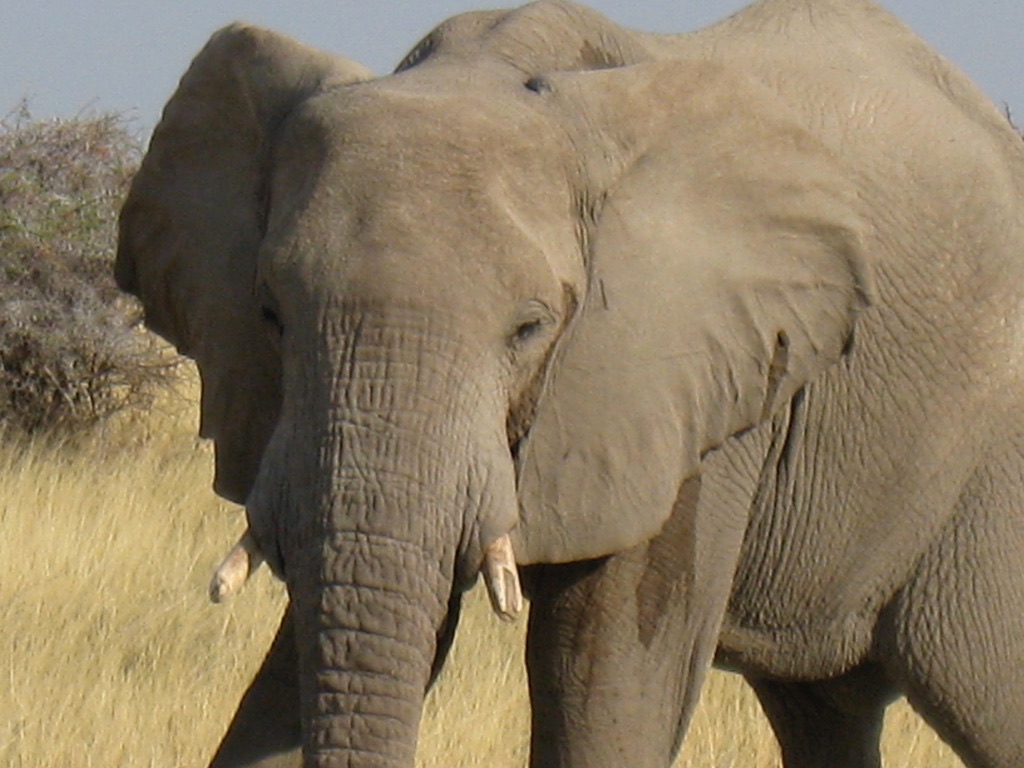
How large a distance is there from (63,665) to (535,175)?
2818 mm

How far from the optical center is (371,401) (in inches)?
133

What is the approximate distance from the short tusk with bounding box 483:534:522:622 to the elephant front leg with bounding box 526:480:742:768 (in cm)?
68

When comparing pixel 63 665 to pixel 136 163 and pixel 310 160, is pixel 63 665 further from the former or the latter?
pixel 136 163

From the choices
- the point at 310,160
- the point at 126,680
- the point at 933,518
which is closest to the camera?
the point at 310,160

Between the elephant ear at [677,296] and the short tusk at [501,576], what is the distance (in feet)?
1.29

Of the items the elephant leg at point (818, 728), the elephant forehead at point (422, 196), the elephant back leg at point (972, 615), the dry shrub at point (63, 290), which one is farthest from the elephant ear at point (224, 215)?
the dry shrub at point (63, 290)

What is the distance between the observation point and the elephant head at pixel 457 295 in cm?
337

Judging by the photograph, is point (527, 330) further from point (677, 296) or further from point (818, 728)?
point (818, 728)

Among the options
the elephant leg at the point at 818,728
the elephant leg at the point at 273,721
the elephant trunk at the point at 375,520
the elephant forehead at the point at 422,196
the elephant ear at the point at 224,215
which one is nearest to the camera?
the elephant trunk at the point at 375,520

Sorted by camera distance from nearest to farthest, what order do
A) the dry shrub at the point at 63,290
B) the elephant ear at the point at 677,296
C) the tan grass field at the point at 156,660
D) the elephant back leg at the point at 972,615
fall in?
the elephant ear at the point at 677,296, the elephant back leg at the point at 972,615, the tan grass field at the point at 156,660, the dry shrub at the point at 63,290

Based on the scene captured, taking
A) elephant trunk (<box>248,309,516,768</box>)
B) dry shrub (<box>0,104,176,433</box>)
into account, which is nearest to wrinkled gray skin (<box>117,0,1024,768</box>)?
elephant trunk (<box>248,309,516,768</box>)

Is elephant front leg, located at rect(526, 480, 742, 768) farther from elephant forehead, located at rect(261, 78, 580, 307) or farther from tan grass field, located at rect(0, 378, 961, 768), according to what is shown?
tan grass field, located at rect(0, 378, 961, 768)

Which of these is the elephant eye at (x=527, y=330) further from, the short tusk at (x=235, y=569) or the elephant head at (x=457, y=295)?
the short tusk at (x=235, y=569)

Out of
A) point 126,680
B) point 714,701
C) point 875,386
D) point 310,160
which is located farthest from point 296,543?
point 714,701
